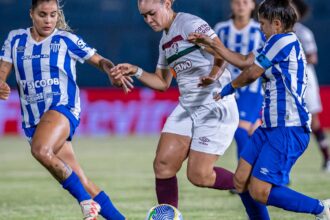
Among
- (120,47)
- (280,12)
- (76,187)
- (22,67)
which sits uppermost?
(280,12)

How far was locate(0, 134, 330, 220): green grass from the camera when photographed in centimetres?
826

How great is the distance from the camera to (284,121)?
6531 mm

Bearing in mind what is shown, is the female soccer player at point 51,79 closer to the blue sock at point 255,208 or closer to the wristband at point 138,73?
the wristband at point 138,73

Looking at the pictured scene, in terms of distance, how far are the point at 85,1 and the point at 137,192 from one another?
40.3 feet

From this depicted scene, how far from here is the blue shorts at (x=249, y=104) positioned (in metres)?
9.88

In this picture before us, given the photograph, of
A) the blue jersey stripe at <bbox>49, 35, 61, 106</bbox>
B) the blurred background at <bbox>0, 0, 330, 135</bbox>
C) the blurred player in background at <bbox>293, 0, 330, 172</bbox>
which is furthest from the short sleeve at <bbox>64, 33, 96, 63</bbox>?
the blurred background at <bbox>0, 0, 330, 135</bbox>

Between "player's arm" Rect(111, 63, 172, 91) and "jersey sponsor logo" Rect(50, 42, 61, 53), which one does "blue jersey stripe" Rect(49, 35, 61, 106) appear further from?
"player's arm" Rect(111, 63, 172, 91)

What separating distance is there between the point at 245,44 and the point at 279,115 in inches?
141

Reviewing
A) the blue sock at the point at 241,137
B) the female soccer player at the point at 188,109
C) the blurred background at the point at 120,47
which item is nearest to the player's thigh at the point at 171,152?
the female soccer player at the point at 188,109

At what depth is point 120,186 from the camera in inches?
411

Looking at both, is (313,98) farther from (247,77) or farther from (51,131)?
(51,131)

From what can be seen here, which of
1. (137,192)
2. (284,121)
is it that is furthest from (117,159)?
(284,121)

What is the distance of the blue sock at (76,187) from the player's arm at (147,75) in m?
0.84

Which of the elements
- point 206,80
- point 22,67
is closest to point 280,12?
point 206,80
